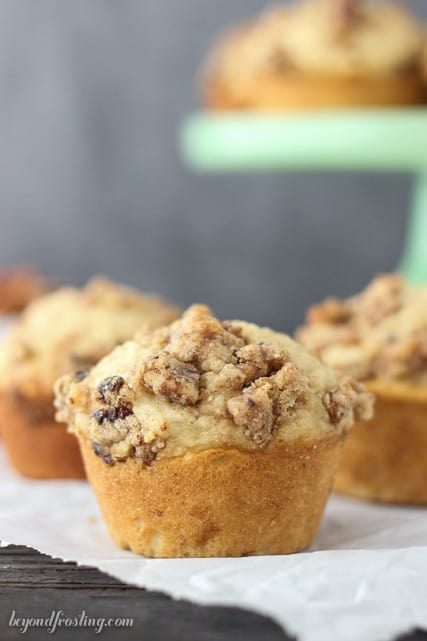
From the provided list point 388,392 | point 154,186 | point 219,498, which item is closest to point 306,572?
point 219,498

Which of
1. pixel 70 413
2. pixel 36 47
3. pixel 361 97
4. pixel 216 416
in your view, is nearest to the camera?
pixel 216 416

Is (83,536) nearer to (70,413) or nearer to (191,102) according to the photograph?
(70,413)

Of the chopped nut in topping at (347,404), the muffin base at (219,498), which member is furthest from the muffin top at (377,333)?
the muffin base at (219,498)

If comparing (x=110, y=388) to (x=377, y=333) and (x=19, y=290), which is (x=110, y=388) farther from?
(x=19, y=290)

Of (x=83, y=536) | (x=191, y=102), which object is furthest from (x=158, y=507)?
(x=191, y=102)

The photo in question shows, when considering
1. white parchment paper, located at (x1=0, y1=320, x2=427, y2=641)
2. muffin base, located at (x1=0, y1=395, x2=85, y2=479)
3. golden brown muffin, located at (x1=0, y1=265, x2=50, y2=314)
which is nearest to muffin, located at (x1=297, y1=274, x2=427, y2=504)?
white parchment paper, located at (x1=0, y1=320, x2=427, y2=641)

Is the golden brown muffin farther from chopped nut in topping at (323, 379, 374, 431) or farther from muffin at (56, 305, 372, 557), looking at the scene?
chopped nut in topping at (323, 379, 374, 431)
